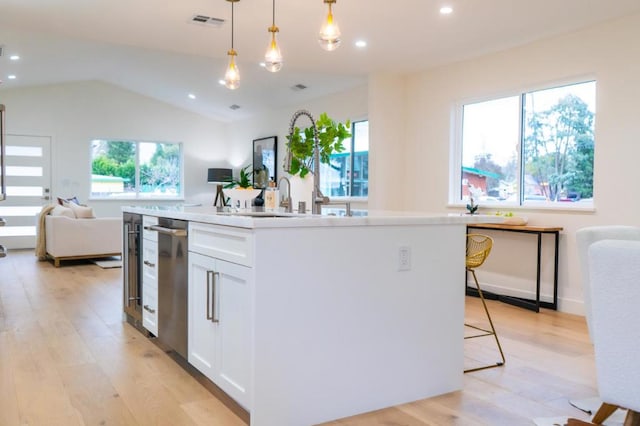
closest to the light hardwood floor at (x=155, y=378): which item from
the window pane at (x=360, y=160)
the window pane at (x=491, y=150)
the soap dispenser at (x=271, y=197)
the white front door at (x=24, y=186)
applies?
the soap dispenser at (x=271, y=197)

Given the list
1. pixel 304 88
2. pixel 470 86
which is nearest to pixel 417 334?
pixel 470 86

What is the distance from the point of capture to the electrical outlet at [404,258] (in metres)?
2.38


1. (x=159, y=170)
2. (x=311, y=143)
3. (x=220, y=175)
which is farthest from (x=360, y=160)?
(x=159, y=170)

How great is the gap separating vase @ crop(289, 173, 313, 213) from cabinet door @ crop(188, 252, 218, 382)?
2.47 ft

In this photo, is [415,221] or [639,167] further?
[639,167]

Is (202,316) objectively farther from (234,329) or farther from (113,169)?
(113,169)

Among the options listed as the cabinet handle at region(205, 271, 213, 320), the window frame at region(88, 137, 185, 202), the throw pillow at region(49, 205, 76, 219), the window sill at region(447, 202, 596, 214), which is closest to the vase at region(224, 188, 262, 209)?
the cabinet handle at region(205, 271, 213, 320)

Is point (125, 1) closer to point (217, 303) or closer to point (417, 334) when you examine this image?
point (217, 303)

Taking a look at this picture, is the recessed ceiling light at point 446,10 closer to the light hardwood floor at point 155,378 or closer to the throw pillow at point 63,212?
the light hardwood floor at point 155,378

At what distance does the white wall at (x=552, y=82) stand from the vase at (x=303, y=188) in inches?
104

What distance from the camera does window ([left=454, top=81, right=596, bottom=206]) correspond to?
4.48m

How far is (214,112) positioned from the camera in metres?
10.2

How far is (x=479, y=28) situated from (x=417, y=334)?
301 cm

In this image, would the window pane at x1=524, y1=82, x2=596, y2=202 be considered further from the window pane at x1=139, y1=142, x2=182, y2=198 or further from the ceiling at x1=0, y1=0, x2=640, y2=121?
the window pane at x1=139, y1=142, x2=182, y2=198
